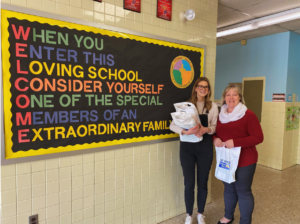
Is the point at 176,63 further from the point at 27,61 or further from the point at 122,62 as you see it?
the point at 27,61

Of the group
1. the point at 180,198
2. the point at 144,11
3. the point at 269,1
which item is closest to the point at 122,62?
the point at 144,11

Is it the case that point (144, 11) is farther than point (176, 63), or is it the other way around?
point (176, 63)

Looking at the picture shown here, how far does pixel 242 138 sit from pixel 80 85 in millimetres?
1582

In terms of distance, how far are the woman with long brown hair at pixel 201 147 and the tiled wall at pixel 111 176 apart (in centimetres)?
30

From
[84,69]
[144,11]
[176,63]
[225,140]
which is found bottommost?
[225,140]

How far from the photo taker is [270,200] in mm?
Result: 3045

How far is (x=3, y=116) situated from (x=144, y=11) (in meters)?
1.62

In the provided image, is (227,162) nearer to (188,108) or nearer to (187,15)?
(188,108)

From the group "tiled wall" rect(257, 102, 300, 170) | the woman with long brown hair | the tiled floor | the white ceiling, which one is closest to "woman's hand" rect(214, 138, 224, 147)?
the woman with long brown hair

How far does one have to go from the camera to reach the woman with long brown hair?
2.21 meters

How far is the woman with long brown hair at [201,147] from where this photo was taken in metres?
2.21

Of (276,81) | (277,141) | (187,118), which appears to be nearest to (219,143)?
(187,118)

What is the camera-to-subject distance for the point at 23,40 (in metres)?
1.61

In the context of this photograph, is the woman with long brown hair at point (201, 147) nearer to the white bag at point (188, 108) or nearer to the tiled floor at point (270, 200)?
the white bag at point (188, 108)
